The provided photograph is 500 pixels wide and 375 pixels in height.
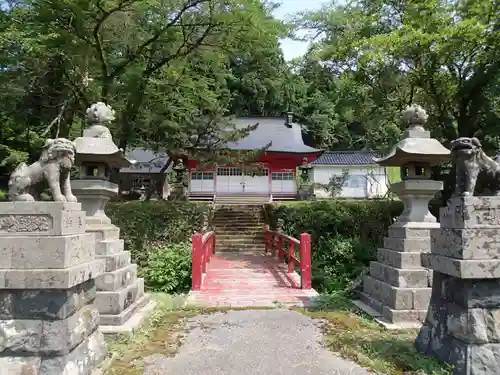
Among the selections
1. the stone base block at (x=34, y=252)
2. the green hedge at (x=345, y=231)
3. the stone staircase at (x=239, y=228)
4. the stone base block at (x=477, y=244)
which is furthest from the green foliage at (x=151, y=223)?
the stone base block at (x=477, y=244)

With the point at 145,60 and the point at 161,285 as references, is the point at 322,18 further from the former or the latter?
the point at 161,285

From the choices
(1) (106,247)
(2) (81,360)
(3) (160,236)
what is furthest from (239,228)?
(2) (81,360)

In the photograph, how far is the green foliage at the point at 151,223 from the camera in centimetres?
1012

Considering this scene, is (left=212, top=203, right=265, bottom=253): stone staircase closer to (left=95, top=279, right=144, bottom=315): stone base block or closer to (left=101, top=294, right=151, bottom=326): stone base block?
(left=101, top=294, right=151, bottom=326): stone base block

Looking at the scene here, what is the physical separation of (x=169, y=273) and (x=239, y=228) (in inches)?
260

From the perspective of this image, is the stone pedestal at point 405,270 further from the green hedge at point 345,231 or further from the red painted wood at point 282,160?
the red painted wood at point 282,160

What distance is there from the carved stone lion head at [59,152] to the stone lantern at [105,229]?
1.85 metres

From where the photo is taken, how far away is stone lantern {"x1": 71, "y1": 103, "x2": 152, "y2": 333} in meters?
5.22

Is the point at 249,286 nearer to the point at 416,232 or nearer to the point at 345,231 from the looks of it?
the point at 416,232

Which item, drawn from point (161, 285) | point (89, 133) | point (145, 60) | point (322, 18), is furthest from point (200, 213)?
point (322, 18)

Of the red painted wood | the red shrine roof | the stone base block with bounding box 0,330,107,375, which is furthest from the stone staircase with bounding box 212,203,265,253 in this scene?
the stone base block with bounding box 0,330,107,375

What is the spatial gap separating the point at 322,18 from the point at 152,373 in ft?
34.3

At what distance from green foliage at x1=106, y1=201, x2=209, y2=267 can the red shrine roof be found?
455 inches

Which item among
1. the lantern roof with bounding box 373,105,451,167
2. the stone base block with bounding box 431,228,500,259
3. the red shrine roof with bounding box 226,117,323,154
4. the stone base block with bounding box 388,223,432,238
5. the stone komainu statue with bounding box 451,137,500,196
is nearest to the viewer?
the stone base block with bounding box 431,228,500,259
